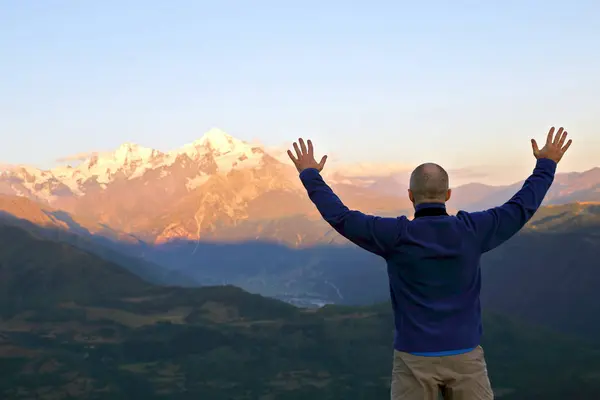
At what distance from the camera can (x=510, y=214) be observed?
8.13 meters

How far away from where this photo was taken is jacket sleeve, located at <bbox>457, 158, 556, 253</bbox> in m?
7.95

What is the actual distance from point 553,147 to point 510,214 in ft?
3.99

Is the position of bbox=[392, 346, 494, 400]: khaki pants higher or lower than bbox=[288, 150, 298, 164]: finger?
lower

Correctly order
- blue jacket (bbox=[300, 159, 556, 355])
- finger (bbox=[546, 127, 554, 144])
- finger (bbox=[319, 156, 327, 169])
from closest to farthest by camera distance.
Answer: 1. blue jacket (bbox=[300, 159, 556, 355])
2. finger (bbox=[319, 156, 327, 169])
3. finger (bbox=[546, 127, 554, 144])

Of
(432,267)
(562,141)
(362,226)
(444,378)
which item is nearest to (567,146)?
(562,141)

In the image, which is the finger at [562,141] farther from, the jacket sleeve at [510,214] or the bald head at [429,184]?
the bald head at [429,184]

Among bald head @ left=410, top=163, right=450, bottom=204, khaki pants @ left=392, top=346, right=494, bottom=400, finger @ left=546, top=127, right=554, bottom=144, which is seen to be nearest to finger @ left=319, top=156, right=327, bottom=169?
bald head @ left=410, top=163, right=450, bottom=204

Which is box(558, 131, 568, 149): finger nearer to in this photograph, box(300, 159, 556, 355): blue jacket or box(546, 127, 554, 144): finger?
box(546, 127, 554, 144): finger

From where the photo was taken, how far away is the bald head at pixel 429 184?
25.5ft

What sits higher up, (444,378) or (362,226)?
(362,226)

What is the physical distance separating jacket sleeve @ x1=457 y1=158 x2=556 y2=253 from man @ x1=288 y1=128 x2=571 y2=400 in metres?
0.01

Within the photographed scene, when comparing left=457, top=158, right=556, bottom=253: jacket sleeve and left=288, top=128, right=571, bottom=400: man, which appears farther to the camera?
left=457, top=158, right=556, bottom=253: jacket sleeve

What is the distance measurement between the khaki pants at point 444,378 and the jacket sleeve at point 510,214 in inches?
47.1

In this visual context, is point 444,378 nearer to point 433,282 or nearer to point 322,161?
point 433,282
